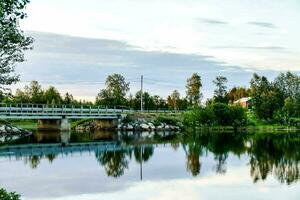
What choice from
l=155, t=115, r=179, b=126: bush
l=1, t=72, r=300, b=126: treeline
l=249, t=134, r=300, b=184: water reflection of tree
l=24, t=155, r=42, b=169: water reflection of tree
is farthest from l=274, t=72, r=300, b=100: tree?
l=24, t=155, r=42, b=169: water reflection of tree

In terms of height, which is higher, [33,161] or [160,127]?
[160,127]

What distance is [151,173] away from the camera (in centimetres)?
3450

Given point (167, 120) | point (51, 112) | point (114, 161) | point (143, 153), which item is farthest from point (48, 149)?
point (167, 120)

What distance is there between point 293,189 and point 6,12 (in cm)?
1657

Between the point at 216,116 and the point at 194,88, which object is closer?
the point at 216,116

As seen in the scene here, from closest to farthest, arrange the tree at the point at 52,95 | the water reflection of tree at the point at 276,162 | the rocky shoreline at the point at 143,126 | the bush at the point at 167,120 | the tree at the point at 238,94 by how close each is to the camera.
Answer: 1. the water reflection of tree at the point at 276,162
2. the rocky shoreline at the point at 143,126
3. the bush at the point at 167,120
4. the tree at the point at 52,95
5. the tree at the point at 238,94

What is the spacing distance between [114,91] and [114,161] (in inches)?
3396

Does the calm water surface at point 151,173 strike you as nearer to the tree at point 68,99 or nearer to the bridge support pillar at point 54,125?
the bridge support pillar at point 54,125

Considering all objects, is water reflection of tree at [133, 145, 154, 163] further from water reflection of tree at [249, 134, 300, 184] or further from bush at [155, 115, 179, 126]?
bush at [155, 115, 179, 126]

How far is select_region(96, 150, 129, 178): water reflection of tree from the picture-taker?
34862mm

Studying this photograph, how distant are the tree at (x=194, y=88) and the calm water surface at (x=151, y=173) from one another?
83.9 meters

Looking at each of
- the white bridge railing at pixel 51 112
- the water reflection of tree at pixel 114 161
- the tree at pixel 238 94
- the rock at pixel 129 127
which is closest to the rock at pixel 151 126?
the rock at pixel 129 127

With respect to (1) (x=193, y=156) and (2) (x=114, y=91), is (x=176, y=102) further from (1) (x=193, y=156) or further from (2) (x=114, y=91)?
(1) (x=193, y=156)

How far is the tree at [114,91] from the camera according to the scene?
124812 mm
